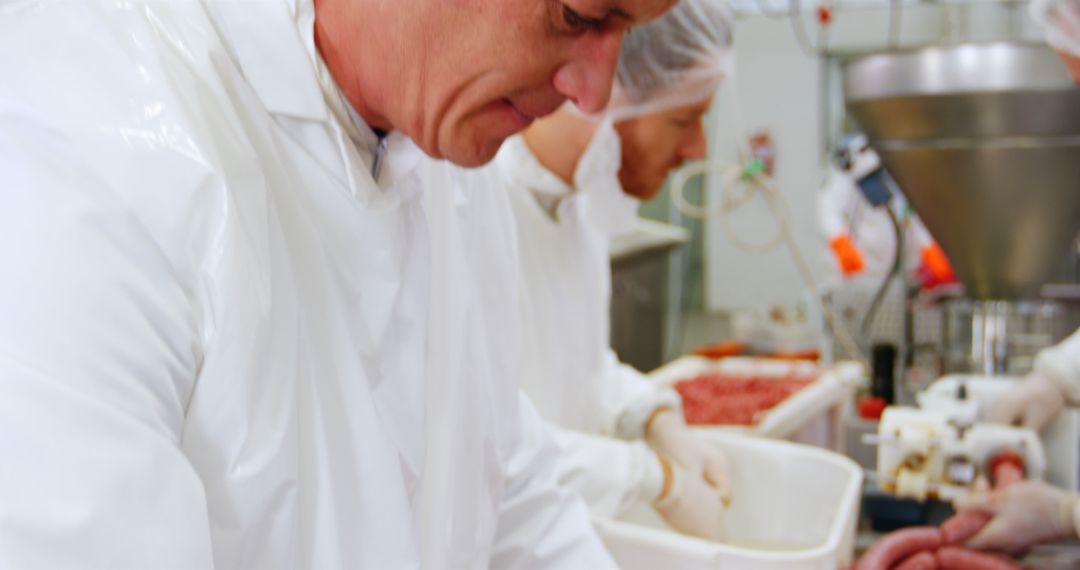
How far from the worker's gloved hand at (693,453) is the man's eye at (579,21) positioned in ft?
3.06

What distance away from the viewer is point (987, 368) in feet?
7.19

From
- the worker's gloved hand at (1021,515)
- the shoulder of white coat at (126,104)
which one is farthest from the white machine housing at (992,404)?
the shoulder of white coat at (126,104)

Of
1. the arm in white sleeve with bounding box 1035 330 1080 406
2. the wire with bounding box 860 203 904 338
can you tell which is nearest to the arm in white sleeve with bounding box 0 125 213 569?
the arm in white sleeve with bounding box 1035 330 1080 406

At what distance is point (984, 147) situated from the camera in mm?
1831

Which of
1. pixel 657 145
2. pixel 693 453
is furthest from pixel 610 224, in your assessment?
pixel 693 453

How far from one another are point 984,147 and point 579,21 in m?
1.22

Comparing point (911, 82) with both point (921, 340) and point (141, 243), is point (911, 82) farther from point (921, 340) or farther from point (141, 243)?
point (141, 243)

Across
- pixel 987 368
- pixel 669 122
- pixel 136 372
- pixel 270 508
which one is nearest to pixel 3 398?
pixel 136 372

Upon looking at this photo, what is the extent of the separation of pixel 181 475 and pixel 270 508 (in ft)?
0.40

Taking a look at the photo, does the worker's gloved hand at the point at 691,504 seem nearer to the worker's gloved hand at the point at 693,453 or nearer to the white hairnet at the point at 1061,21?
the worker's gloved hand at the point at 693,453

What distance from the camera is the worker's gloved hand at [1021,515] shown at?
57.6 inches

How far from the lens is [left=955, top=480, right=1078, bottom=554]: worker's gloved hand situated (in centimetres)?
146

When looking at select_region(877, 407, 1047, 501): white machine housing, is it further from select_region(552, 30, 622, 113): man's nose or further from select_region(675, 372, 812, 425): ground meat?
select_region(552, 30, 622, 113): man's nose

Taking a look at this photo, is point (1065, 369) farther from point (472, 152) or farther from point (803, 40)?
point (803, 40)
